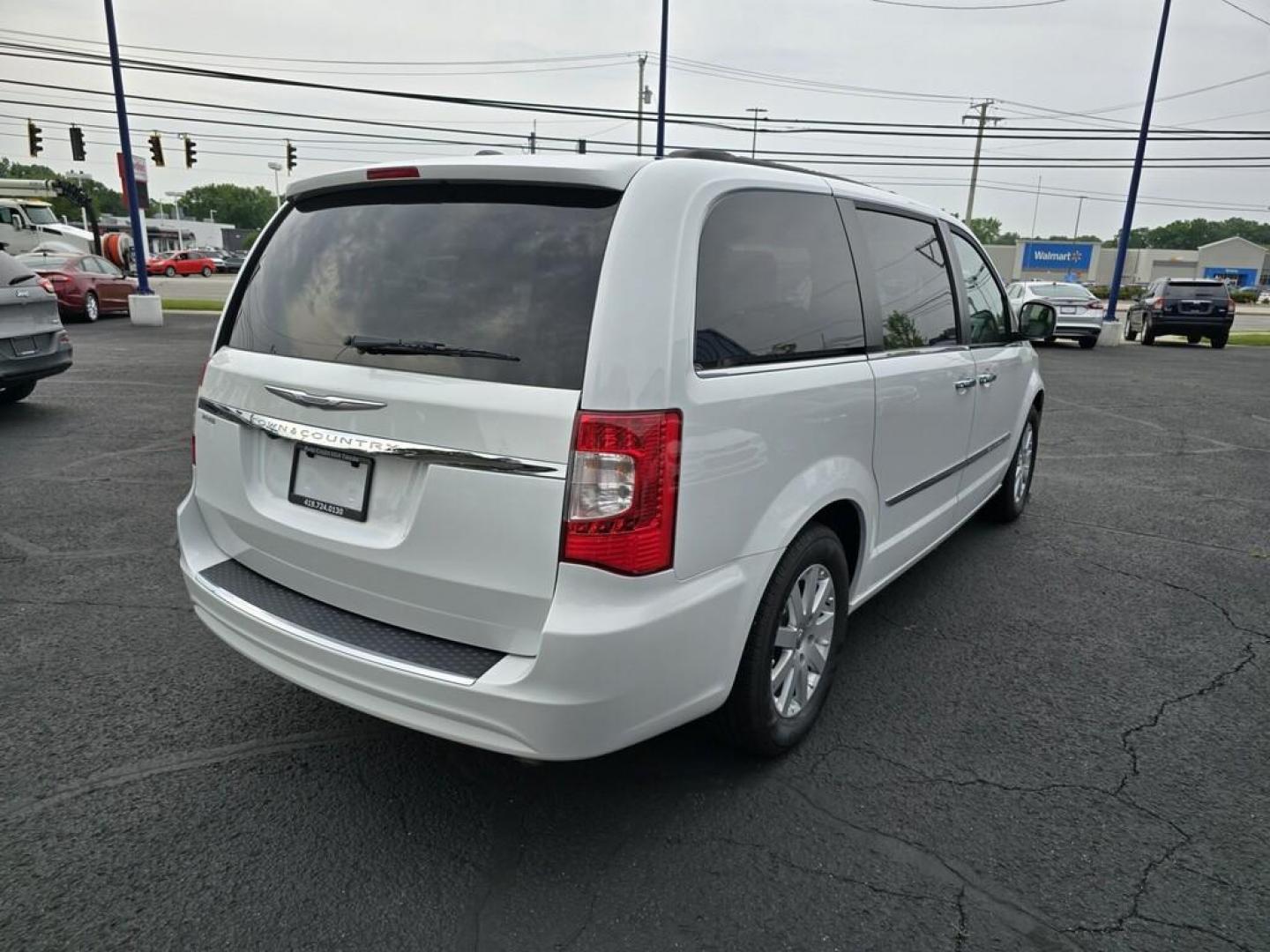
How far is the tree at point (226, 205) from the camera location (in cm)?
12888

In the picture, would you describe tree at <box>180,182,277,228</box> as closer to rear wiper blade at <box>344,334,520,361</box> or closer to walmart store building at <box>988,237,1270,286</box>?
walmart store building at <box>988,237,1270,286</box>

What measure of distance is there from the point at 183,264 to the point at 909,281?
5709 cm

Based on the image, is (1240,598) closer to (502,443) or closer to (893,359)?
(893,359)

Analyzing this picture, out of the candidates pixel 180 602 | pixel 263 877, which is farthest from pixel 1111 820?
pixel 180 602

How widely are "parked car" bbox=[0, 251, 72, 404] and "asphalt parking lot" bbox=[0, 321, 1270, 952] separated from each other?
4300 millimetres

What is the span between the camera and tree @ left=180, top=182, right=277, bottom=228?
128875mm

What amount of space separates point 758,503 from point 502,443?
78 cm

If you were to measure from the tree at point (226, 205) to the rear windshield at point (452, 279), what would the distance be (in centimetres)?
13995

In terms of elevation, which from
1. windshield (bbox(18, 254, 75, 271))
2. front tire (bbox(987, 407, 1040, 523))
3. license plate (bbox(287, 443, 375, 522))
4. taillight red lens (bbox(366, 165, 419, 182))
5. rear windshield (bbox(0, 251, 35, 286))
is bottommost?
front tire (bbox(987, 407, 1040, 523))

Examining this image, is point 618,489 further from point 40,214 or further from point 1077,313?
point 40,214

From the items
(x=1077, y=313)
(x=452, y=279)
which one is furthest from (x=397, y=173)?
(x=1077, y=313)

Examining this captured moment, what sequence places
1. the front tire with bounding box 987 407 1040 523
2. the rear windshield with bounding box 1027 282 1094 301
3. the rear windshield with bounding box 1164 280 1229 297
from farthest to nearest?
the rear windshield with bounding box 1164 280 1229 297 < the rear windshield with bounding box 1027 282 1094 301 < the front tire with bounding box 987 407 1040 523

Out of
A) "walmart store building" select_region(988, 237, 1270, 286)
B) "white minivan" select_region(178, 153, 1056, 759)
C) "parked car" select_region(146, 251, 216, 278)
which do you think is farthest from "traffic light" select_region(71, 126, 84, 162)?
"walmart store building" select_region(988, 237, 1270, 286)

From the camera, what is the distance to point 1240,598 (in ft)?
14.6
